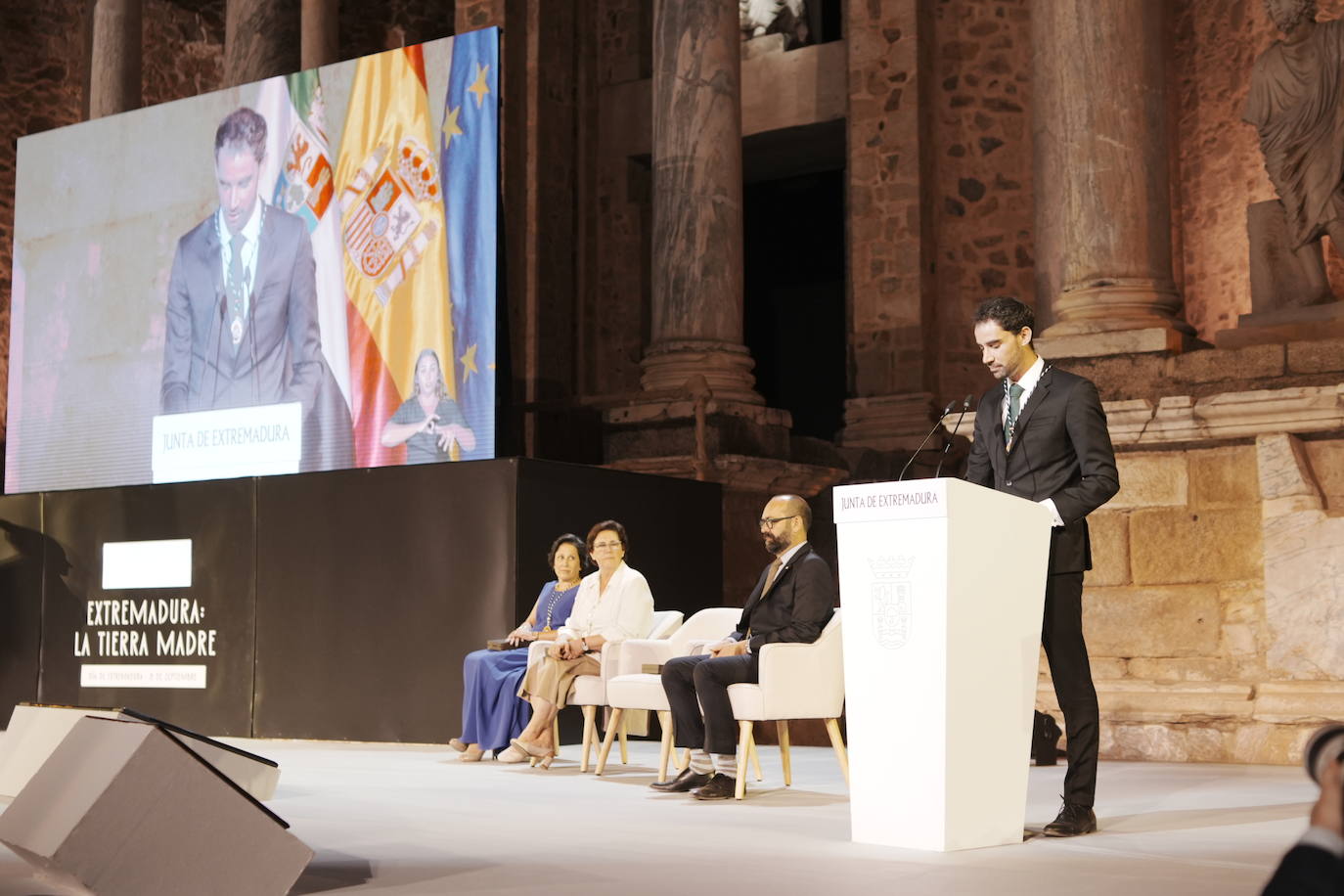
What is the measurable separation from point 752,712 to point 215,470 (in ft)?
17.8

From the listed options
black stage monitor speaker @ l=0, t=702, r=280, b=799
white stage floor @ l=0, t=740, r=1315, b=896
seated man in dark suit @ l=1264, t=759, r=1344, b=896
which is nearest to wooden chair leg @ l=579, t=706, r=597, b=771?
white stage floor @ l=0, t=740, r=1315, b=896

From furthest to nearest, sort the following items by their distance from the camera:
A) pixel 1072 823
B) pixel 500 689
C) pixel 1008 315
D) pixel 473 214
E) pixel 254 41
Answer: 1. pixel 254 41
2. pixel 473 214
3. pixel 500 689
4. pixel 1008 315
5. pixel 1072 823

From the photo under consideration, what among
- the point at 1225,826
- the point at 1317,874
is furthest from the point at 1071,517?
the point at 1317,874

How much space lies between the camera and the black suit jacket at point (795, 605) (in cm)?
562

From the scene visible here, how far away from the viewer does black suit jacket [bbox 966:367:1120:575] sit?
14.0 feet

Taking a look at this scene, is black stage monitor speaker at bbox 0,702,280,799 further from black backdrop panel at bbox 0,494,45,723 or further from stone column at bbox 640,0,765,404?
stone column at bbox 640,0,765,404

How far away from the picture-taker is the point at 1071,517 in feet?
13.8

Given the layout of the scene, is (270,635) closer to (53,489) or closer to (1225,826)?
(53,489)

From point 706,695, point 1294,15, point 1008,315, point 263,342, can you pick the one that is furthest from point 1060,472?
point 263,342

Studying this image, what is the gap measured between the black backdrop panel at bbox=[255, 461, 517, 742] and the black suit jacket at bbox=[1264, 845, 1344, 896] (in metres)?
7.32

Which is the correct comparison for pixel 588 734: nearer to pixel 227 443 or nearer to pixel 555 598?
pixel 555 598

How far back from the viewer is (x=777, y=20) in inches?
553

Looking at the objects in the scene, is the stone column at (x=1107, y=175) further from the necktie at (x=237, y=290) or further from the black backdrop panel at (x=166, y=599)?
the necktie at (x=237, y=290)

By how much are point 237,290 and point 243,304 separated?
11 cm
